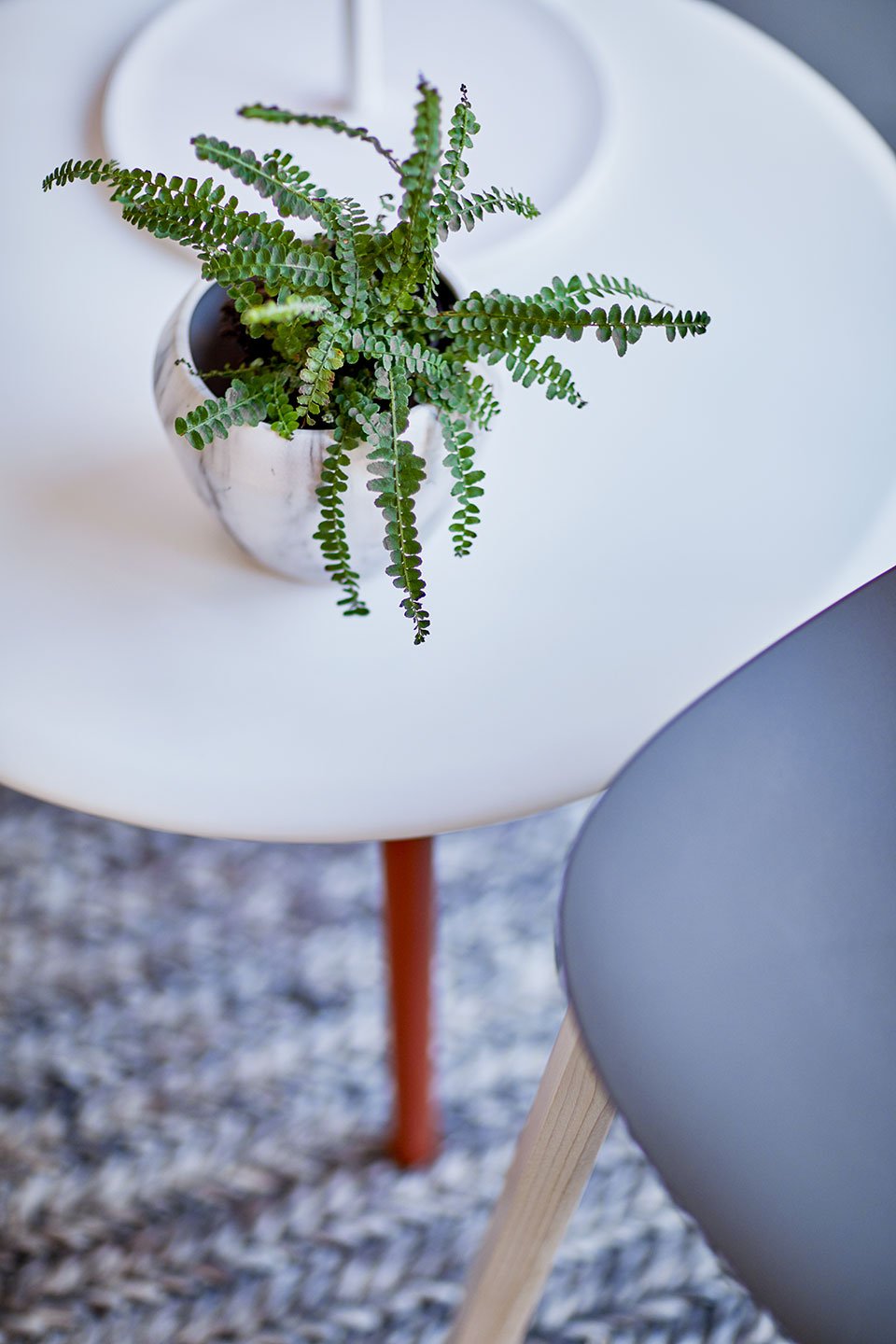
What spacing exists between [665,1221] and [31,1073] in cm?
47

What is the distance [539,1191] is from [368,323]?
40 centimetres

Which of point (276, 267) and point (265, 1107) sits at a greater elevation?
point (276, 267)

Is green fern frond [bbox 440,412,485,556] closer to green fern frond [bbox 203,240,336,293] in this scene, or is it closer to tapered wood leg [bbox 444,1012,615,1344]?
green fern frond [bbox 203,240,336,293]

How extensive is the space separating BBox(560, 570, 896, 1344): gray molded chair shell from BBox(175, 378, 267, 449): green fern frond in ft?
0.70

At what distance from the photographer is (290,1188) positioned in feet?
3.25

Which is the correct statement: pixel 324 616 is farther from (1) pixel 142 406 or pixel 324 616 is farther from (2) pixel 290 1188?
(2) pixel 290 1188

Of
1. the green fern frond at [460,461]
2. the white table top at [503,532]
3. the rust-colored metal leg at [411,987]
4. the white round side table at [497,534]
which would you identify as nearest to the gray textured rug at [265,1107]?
the rust-colored metal leg at [411,987]

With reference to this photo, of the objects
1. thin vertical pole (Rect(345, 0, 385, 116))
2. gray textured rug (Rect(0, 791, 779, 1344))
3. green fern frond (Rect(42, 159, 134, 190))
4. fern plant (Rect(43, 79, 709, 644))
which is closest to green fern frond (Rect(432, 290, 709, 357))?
fern plant (Rect(43, 79, 709, 644))

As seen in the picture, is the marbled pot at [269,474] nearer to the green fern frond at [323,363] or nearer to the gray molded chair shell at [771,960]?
the green fern frond at [323,363]

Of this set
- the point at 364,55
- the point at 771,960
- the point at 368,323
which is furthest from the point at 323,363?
the point at 364,55

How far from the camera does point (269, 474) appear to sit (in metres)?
0.61

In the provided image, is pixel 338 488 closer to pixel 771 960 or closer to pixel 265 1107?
pixel 771 960

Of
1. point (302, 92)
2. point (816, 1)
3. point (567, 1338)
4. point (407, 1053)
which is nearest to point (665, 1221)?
point (567, 1338)

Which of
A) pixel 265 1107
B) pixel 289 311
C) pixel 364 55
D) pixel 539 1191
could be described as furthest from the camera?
pixel 265 1107
